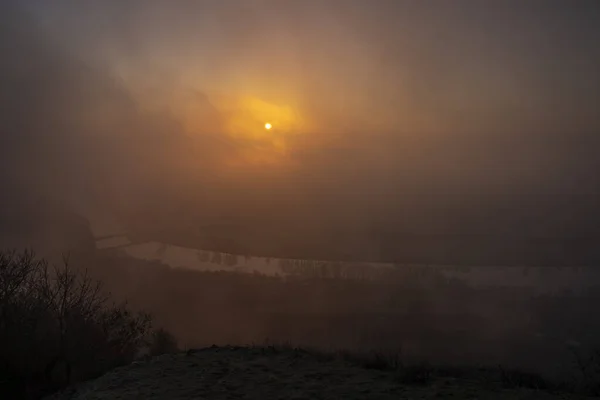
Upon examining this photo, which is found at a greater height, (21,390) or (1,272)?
(1,272)

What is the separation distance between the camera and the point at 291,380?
16.0 metres

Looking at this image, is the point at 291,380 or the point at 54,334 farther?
the point at 54,334

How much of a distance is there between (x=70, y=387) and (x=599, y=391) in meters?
17.2

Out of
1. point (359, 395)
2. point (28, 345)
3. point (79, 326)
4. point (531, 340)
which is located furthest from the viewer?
A: point (531, 340)

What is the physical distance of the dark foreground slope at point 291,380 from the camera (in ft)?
48.1

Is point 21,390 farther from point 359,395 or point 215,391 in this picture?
point 359,395

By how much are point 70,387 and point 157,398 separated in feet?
21.6

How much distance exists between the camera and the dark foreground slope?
48.1 ft

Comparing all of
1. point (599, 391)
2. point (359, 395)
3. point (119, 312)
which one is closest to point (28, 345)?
point (119, 312)

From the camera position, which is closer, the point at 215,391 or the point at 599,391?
the point at 215,391

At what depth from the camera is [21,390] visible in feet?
66.2

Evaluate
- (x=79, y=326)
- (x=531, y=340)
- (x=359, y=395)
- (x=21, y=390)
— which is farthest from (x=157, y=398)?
(x=531, y=340)

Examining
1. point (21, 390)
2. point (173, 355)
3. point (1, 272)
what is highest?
point (1, 272)

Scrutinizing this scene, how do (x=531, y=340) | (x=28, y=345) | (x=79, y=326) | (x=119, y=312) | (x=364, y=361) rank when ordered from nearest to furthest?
(x=364, y=361) → (x=28, y=345) → (x=79, y=326) → (x=119, y=312) → (x=531, y=340)
